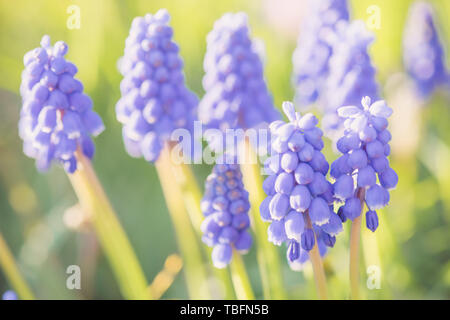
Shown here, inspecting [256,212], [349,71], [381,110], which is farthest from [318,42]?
[381,110]

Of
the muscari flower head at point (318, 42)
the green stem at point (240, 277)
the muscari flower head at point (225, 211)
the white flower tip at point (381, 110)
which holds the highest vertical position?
the muscari flower head at point (318, 42)

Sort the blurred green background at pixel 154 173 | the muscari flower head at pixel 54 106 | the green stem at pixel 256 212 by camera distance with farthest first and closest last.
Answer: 1. the blurred green background at pixel 154 173
2. the green stem at pixel 256 212
3. the muscari flower head at pixel 54 106

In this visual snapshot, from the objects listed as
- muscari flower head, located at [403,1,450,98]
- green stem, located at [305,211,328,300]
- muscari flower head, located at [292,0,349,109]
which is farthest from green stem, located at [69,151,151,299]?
muscari flower head, located at [403,1,450,98]

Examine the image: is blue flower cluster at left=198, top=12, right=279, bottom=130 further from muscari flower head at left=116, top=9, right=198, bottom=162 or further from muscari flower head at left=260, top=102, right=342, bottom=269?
muscari flower head at left=260, top=102, right=342, bottom=269

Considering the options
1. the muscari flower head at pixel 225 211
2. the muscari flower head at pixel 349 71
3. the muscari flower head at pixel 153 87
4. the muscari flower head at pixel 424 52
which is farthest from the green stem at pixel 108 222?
the muscari flower head at pixel 424 52

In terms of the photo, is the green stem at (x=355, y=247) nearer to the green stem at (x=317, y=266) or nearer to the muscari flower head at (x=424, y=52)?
the green stem at (x=317, y=266)

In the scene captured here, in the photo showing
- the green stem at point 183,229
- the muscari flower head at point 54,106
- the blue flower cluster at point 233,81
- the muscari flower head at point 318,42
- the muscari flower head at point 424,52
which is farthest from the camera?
the muscari flower head at point 424,52

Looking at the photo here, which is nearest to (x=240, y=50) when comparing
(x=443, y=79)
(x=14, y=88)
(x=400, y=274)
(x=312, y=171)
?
(x=312, y=171)
